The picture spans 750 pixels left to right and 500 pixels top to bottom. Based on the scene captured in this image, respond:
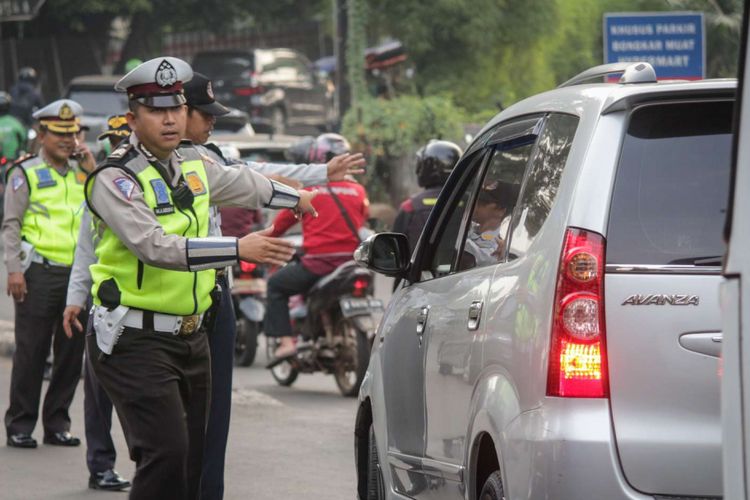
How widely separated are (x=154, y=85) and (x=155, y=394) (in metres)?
1.12

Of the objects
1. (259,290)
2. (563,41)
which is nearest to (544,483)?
(259,290)

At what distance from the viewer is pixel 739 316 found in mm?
3355

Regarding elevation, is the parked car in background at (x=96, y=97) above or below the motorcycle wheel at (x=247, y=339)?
above

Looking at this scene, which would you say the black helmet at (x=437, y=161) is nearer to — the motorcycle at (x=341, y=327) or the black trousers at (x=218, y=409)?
the motorcycle at (x=341, y=327)

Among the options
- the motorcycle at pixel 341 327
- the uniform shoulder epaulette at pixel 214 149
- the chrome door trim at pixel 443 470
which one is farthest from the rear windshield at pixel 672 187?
the motorcycle at pixel 341 327

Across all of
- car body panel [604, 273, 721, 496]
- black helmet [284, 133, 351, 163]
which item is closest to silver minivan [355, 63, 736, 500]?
car body panel [604, 273, 721, 496]

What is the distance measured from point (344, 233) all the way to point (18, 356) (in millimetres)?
3002

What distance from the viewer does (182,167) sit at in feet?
19.6

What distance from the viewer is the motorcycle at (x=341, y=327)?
11.6 meters

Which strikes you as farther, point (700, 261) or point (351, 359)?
point (351, 359)

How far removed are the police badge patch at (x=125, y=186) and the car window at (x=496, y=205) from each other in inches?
46.5

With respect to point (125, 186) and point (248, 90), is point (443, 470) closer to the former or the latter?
point (125, 186)

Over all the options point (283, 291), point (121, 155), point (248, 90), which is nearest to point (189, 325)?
point (121, 155)

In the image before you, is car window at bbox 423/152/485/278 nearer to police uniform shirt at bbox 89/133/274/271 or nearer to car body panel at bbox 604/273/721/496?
police uniform shirt at bbox 89/133/274/271
